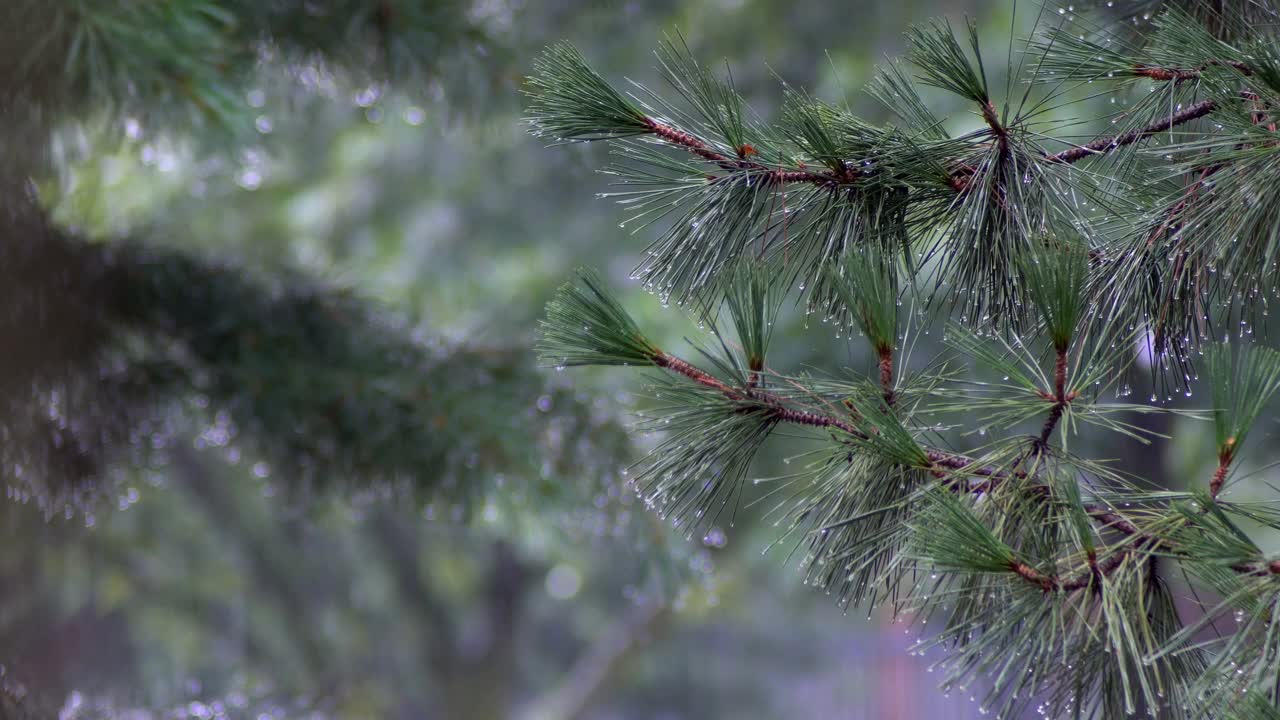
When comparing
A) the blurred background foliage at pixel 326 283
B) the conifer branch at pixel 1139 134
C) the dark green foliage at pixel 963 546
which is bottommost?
the blurred background foliage at pixel 326 283

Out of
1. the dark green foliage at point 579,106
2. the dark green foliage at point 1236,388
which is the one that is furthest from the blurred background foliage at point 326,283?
the dark green foliage at point 1236,388

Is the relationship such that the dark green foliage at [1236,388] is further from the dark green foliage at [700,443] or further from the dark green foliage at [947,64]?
the dark green foliage at [700,443]

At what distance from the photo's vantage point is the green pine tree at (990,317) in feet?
3.83

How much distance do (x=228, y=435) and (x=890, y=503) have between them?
1.87 m

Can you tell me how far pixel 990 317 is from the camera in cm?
140

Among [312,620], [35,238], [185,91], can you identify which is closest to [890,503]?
[185,91]

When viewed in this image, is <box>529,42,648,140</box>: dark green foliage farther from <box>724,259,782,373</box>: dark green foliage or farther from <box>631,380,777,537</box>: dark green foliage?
<box>631,380,777,537</box>: dark green foliage

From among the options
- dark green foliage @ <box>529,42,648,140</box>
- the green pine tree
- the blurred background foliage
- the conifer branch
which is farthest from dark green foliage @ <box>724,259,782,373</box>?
the conifer branch

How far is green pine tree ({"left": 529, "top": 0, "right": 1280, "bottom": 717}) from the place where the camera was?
46.0 inches

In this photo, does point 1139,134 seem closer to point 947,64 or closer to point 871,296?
point 947,64

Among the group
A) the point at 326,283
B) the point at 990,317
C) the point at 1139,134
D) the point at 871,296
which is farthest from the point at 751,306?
the point at 326,283

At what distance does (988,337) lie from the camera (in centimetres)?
135

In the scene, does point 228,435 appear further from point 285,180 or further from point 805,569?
point 285,180

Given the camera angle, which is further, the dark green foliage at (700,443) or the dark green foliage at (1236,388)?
the dark green foliage at (700,443)
